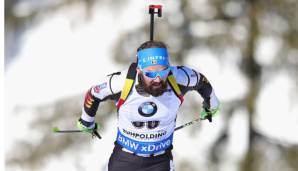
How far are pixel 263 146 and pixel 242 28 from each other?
5.22 ft

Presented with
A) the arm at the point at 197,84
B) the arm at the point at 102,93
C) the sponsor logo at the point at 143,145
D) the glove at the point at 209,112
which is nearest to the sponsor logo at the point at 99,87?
the arm at the point at 102,93

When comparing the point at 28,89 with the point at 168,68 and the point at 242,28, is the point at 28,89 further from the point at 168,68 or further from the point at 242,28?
the point at 168,68

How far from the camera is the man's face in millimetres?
3883

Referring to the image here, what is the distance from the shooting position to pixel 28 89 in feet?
27.6

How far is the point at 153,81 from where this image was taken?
3932 millimetres

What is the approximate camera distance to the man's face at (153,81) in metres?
3.88

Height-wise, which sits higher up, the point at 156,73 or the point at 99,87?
the point at 156,73

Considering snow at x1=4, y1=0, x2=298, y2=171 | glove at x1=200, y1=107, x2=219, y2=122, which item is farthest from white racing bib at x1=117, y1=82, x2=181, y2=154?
snow at x1=4, y1=0, x2=298, y2=171

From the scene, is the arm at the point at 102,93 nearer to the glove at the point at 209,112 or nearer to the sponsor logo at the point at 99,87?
the sponsor logo at the point at 99,87

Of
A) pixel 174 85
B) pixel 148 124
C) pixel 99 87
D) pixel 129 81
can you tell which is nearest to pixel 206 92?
pixel 174 85

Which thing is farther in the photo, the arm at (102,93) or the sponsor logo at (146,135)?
the sponsor logo at (146,135)

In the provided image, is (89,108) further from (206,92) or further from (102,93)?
(206,92)

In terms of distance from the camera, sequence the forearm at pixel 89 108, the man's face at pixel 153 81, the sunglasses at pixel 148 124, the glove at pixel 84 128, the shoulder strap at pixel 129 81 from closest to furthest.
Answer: the man's face at pixel 153 81, the shoulder strap at pixel 129 81, the sunglasses at pixel 148 124, the forearm at pixel 89 108, the glove at pixel 84 128

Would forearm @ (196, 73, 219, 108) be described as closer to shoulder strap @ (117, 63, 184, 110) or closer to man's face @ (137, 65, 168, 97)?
shoulder strap @ (117, 63, 184, 110)
